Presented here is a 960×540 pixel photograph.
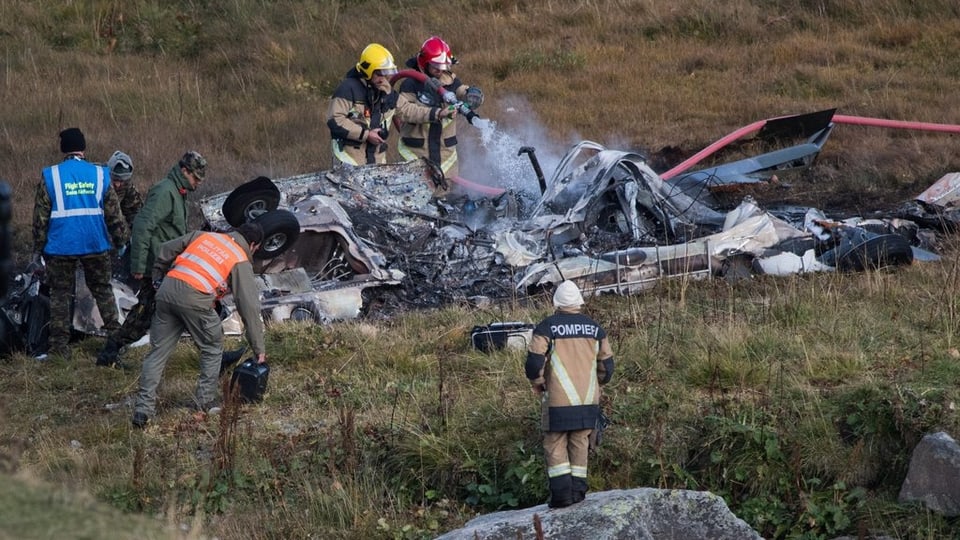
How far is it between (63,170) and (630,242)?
4.51 meters

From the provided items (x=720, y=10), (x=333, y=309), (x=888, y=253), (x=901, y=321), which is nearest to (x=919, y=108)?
(x=720, y=10)

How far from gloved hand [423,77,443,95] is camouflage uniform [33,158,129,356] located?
12.2 ft

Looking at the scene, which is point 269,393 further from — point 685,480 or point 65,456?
point 685,480

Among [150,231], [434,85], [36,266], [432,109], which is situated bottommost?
[36,266]

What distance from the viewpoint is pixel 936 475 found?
6.26 m

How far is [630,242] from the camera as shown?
1030cm

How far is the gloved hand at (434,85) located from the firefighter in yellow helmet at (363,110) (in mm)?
368

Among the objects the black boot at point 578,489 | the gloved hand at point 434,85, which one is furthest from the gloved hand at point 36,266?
the black boot at point 578,489

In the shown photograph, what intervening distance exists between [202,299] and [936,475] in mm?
4255

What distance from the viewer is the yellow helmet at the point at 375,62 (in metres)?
11.5

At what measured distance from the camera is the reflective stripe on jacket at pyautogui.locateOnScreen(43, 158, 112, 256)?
9.24 metres

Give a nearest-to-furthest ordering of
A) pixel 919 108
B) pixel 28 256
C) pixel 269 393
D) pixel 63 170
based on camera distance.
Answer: pixel 269 393 → pixel 63 170 → pixel 28 256 → pixel 919 108

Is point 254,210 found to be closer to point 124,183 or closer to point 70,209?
point 124,183

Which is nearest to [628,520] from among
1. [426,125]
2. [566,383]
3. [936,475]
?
[566,383]
